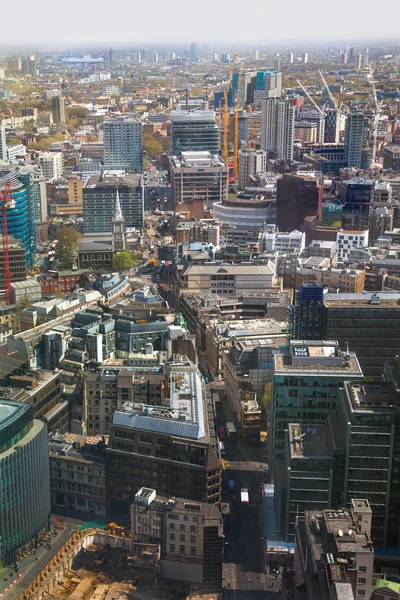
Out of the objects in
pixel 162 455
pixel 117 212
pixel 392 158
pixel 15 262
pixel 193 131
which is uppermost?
pixel 193 131

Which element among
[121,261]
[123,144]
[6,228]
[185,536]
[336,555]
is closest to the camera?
[336,555]

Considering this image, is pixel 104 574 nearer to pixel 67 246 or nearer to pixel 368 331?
pixel 368 331

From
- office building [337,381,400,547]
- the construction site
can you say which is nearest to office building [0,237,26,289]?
the construction site

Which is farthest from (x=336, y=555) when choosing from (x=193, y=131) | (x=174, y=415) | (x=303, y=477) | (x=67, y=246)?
(x=193, y=131)

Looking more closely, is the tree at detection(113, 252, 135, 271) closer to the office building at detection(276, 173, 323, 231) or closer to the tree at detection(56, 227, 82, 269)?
the tree at detection(56, 227, 82, 269)

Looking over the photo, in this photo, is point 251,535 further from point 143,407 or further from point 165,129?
point 165,129

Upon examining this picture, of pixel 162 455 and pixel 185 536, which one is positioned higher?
pixel 162 455

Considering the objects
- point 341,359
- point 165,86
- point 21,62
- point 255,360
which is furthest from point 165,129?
point 341,359
